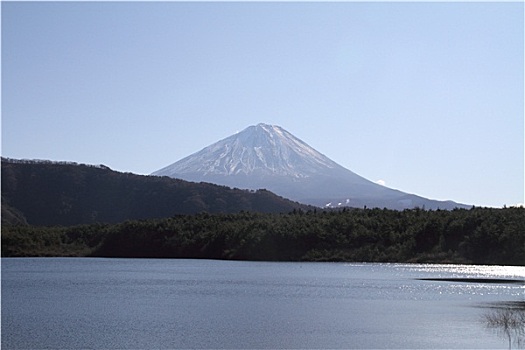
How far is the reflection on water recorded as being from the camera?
2624 cm

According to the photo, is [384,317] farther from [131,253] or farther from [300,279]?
[131,253]

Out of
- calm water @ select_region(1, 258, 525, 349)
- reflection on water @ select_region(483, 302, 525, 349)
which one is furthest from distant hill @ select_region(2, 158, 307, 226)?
reflection on water @ select_region(483, 302, 525, 349)

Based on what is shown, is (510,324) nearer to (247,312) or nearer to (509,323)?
(509,323)

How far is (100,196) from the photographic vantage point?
495ft

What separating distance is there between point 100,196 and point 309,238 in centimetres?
7365

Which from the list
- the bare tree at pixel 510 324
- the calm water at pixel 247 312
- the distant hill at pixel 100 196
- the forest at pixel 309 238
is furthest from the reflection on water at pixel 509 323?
the distant hill at pixel 100 196

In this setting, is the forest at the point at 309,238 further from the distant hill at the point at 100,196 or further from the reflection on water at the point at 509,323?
the reflection on water at the point at 509,323

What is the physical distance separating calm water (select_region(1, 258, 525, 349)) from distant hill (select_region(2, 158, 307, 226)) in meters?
88.0

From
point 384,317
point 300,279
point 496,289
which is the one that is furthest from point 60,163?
point 384,317

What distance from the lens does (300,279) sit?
54438mm

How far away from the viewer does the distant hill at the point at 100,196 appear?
143 meters

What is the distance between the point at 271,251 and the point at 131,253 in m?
20.6

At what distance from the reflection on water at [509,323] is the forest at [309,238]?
4065 centimetres

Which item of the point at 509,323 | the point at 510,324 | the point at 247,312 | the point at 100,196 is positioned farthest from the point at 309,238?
the point at 100,196
